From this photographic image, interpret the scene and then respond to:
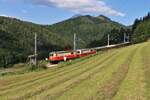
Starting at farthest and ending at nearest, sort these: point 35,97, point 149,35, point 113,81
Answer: point 149,35
point 113,81
point 35,97

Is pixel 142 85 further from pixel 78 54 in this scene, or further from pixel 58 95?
pixel 78 54

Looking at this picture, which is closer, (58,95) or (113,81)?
(58,95)

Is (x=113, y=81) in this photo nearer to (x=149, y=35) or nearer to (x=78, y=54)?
(x=78, y=54)

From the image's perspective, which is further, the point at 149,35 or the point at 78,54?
the point at 149,35

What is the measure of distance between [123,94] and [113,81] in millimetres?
4957

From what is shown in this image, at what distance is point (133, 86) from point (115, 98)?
3.38 m

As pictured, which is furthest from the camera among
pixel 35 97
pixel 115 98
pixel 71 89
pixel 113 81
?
pixel 113 81

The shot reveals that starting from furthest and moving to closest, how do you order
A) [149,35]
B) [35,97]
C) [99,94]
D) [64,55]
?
[149,35], [64,55], [35,97], [99,94]

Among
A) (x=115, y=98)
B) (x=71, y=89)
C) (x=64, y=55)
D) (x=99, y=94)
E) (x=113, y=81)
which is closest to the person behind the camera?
(x=115, y=98)

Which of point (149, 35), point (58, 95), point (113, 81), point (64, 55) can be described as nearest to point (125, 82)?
point (113, 81)

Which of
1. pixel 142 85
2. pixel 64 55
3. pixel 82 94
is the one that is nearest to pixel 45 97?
pixel 82 94

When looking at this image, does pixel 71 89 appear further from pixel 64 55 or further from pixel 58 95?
pixel 64 55

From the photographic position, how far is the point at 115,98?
16297mm

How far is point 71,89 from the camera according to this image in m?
20.6
